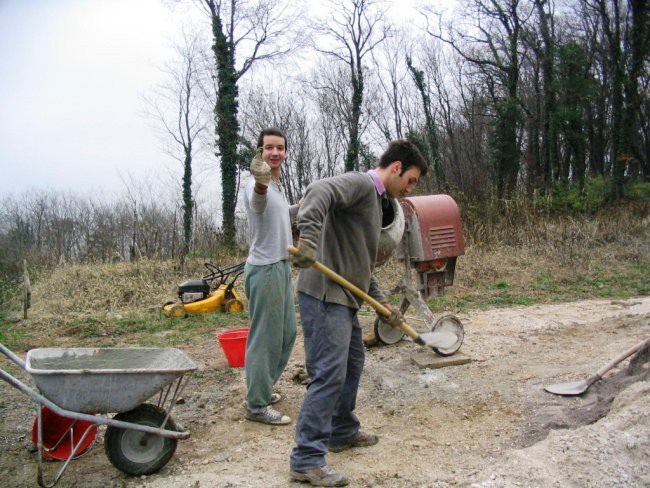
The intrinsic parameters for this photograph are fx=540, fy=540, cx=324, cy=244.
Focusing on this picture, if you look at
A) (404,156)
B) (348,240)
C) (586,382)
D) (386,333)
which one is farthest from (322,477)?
(386,333)

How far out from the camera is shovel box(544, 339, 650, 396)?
11.7ft

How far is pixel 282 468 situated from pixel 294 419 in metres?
0.79

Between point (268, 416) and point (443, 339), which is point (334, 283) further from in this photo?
point (443, 339)

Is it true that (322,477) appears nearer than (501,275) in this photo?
Yes

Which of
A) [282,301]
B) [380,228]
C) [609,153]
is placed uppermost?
[609,153]

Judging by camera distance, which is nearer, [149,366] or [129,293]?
[149,366]

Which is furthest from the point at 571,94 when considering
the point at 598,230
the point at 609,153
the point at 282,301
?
the point at 282,301

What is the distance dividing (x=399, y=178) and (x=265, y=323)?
130 cm

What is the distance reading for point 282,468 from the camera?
9.44 feet

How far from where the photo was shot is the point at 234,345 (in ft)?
15.2

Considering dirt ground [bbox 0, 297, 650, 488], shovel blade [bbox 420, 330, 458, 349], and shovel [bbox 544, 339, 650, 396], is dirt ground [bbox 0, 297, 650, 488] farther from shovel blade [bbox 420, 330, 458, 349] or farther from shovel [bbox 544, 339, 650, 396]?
shovel blade [bbox 420, 330, 458, 349]

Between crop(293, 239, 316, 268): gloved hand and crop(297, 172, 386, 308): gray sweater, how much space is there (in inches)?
9.1

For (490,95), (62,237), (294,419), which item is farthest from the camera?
(490,95)

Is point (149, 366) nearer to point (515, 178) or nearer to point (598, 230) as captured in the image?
point (598, 230)
